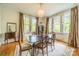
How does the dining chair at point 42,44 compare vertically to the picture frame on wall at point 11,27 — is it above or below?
below

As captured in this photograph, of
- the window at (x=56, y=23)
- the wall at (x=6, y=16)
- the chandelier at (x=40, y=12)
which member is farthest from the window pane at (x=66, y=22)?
the wall at (x=6, y=16)

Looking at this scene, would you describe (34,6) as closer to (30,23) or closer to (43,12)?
(43,12)

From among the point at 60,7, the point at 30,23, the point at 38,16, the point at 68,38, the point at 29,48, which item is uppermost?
the point at 60,7

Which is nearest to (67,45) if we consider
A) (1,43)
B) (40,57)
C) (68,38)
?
(68,38)

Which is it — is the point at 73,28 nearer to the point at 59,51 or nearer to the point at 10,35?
the point at 59,51

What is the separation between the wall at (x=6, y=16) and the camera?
1802 millimetres

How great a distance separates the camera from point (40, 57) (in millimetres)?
1863

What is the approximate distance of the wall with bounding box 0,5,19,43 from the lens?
5.91 feet

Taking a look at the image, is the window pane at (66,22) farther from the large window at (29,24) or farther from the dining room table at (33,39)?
the large window at (29,24)

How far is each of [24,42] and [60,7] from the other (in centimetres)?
88

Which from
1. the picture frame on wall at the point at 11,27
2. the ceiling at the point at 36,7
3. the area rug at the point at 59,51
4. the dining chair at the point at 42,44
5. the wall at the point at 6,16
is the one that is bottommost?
the area rug at the point at 59,51

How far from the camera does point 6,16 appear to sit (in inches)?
71.0

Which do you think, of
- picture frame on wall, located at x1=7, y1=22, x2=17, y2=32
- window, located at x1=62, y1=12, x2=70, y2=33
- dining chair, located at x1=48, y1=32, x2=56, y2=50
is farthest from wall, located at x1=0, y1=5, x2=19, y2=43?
window, located at x1=62, y1=12, x2=70, y2=33

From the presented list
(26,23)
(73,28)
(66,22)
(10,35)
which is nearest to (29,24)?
(26,23)
